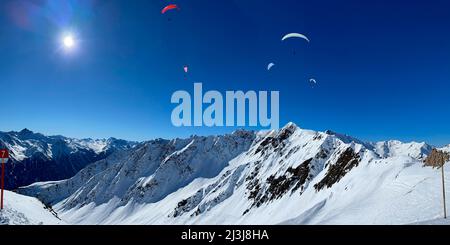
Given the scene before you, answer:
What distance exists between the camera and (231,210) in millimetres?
189375

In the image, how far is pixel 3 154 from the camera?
17.5m

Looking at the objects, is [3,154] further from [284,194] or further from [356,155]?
[284,194]

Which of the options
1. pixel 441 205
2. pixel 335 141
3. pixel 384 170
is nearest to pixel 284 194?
pixel 335 141

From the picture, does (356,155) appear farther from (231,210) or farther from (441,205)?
(231,210)
